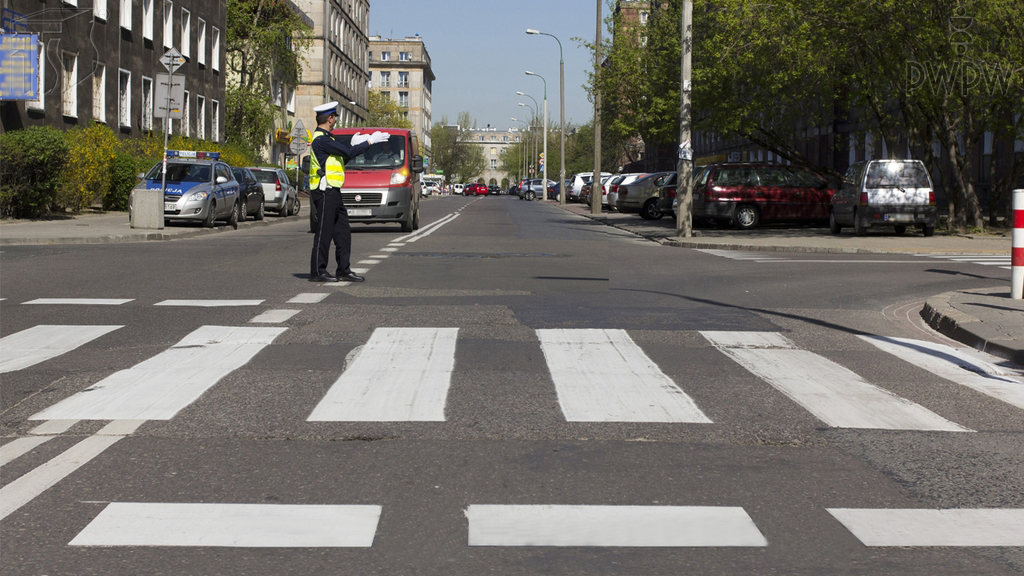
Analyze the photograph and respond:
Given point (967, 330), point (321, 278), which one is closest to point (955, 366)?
point (967, 330)

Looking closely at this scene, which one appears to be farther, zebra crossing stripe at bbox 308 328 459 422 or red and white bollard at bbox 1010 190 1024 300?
red and white bollard at bbox 1010 190 1024 300

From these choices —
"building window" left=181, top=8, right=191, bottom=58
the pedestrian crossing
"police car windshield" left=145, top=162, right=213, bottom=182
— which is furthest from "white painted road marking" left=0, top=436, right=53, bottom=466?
"building window" left=181, top=8, right=191, bottom=58

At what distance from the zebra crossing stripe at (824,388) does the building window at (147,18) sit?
3487 cm

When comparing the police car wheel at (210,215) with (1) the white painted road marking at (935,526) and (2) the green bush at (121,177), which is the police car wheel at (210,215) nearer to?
(2) the green bush at (121,177)

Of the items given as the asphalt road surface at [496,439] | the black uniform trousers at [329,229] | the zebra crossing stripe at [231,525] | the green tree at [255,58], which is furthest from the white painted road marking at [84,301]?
the green tree at [255,58]

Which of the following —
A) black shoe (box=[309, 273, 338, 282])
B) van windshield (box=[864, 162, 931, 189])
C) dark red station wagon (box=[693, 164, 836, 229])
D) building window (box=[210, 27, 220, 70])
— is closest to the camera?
black shoe (box=[309, 273, 338, 282])

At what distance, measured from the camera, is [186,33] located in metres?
45.1

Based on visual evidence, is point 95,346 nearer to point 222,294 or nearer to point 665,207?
point 222,294

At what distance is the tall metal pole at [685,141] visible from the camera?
80.0 ft

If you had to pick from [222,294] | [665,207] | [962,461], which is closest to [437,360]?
[962,461]

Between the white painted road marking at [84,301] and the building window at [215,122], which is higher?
the building window at [215,122]

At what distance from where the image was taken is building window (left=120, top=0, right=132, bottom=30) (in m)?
37.2

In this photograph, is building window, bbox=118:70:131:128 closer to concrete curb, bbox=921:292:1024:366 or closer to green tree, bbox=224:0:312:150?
green tree, bbox=224:0:312:150

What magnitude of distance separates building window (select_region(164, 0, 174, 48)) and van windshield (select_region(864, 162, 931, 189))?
27330 millimetres
